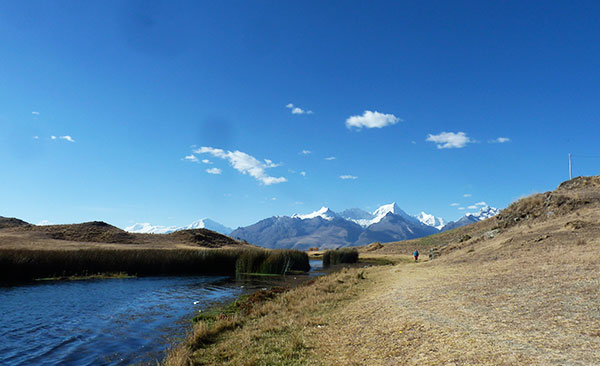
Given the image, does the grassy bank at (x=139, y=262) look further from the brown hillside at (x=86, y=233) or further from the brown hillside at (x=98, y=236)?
the brown hillside at (x=86, y=233)

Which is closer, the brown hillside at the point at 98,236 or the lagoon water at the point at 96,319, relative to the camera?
the lagoon water at the point at 96,319

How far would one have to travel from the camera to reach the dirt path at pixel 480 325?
8.48 metres

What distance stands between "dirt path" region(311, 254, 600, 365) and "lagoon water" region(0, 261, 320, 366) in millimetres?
7095

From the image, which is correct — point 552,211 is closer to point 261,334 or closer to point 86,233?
point 261,334

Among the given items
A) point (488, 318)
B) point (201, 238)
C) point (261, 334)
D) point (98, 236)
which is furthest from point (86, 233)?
point (488, 318)

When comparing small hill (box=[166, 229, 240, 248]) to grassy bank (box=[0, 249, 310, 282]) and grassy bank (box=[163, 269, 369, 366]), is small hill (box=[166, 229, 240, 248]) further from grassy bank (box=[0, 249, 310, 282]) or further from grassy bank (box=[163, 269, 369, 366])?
grassy bank (box=[163, 269, 369, 366])

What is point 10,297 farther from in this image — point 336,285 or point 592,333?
point 592,333

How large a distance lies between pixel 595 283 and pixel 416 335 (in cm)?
859

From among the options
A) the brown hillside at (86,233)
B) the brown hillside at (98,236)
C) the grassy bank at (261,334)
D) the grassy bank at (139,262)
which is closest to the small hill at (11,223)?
the brown hillside at (98,236)

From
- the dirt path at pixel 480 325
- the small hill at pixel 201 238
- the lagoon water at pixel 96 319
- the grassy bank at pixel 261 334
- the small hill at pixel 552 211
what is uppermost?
the small hill at pixel 552 211

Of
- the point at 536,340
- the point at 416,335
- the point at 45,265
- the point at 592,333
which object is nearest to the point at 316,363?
the point at 416,335

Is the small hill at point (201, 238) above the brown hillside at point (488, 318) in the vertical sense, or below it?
above

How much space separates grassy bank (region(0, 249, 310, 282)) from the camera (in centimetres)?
3334

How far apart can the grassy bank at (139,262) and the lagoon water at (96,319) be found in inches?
198
